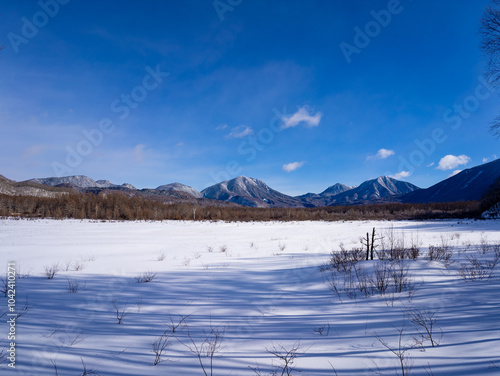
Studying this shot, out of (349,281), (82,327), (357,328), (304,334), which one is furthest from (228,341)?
(349,281)

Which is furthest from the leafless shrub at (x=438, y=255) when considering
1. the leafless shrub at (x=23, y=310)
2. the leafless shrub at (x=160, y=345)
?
the leafless shrub at (x=23, y=310)

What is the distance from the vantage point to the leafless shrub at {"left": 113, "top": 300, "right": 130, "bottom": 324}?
3.62m

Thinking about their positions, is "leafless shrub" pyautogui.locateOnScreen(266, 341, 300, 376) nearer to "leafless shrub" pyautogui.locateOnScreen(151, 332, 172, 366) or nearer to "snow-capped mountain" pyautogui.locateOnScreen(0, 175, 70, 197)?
"leafless shrub" pyautogui.locateOnScreen(151, 332, 172, 366)

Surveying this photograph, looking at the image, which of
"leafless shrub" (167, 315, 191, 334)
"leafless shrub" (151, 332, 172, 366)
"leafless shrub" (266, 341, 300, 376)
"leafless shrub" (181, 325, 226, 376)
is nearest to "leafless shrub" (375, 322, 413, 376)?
"leafless shrub" (266, 341, 300, 376)

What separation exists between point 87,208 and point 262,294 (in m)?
70.4

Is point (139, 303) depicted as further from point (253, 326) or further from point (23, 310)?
point (253, 326)

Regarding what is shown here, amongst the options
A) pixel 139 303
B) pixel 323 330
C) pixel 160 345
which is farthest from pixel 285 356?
pixel 139 303

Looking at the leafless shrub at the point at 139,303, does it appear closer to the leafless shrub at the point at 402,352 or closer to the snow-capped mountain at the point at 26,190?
the leafless shrub at the point at 402,352

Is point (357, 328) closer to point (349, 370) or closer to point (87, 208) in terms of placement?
point (349, 370)

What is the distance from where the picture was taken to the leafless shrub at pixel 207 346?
2347 millimetres

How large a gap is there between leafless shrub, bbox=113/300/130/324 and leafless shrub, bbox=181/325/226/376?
3.87 feet

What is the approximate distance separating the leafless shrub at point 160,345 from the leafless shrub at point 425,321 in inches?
118

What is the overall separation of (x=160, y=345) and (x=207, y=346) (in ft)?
Answer: 2.00

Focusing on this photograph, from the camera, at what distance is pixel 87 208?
196ft
